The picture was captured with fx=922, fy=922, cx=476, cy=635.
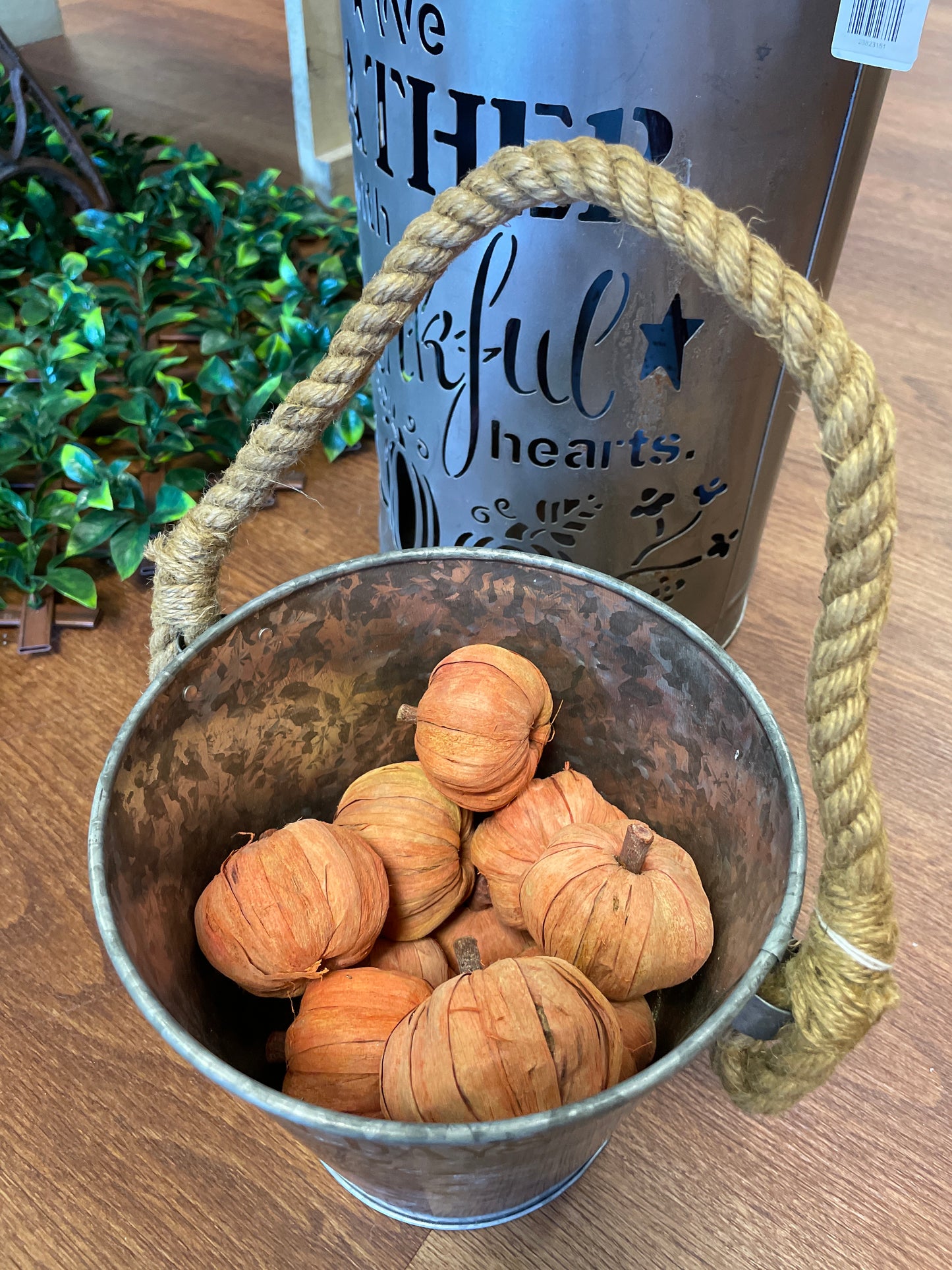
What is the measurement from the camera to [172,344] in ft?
3.11

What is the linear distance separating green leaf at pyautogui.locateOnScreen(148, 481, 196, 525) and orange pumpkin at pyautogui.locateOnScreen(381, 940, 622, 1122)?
1.66 feet

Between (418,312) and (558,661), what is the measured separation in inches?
8.6

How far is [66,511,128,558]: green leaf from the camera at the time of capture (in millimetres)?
710

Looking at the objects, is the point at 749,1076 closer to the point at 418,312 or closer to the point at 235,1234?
the point at 235,1234

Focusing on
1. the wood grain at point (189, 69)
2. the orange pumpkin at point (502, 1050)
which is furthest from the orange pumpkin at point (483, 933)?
the wood grain at point (189, 69)

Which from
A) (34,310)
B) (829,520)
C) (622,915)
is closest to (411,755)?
(622,915)

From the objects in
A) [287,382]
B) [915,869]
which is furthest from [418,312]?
[915,869]

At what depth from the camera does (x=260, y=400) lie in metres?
0.80

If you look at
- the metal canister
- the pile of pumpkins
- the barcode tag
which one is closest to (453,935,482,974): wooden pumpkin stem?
the pile of pumpkins

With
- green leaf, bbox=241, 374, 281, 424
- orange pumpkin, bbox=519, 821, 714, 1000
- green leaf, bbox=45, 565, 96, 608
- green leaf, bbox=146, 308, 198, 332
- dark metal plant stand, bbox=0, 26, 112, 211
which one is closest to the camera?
orange pumpkin, bbox=519, 821, 714, 1000

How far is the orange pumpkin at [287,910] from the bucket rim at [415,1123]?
6 centimetres

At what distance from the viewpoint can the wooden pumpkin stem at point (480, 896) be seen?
465mm

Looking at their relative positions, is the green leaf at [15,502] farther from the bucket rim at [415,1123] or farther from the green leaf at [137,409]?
the bucket rim at [415,1123]

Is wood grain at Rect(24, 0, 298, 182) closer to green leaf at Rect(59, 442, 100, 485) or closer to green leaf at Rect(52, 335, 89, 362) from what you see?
green leaf at Rect(52, 335, 89, 362)
